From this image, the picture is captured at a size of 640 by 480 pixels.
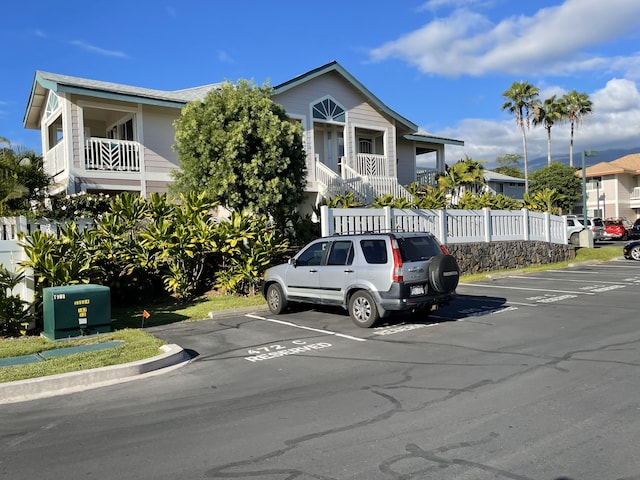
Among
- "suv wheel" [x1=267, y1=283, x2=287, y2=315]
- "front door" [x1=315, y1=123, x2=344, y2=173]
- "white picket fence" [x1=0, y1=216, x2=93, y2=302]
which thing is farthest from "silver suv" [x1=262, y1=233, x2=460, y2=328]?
"front door" [x1=315, y1=123, x2=344, y2=173]

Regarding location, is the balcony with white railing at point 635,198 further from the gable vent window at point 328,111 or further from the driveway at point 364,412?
the driveway at point 364,412

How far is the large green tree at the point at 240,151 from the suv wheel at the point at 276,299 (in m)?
3.40

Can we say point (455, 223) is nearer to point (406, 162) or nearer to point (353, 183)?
point (353, 183)

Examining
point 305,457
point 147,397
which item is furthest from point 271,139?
point 305,457

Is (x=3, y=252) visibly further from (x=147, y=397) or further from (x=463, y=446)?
(x=463, y=446)

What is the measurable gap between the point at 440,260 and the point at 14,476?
749 centimetres

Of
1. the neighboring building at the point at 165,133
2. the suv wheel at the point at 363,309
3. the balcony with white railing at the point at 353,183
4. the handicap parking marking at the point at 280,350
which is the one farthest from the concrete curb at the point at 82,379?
the balcony with white railing at the point at 353,183

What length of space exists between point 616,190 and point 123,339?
198ft

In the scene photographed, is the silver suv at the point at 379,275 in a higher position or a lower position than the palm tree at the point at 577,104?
lower

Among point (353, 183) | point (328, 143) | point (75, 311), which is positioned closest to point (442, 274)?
point (75, 311)

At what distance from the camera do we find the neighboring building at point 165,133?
1831 cm

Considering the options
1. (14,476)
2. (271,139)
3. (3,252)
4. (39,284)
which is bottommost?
(14,476)

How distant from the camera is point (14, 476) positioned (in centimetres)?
428

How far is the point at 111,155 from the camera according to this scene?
748 inches
